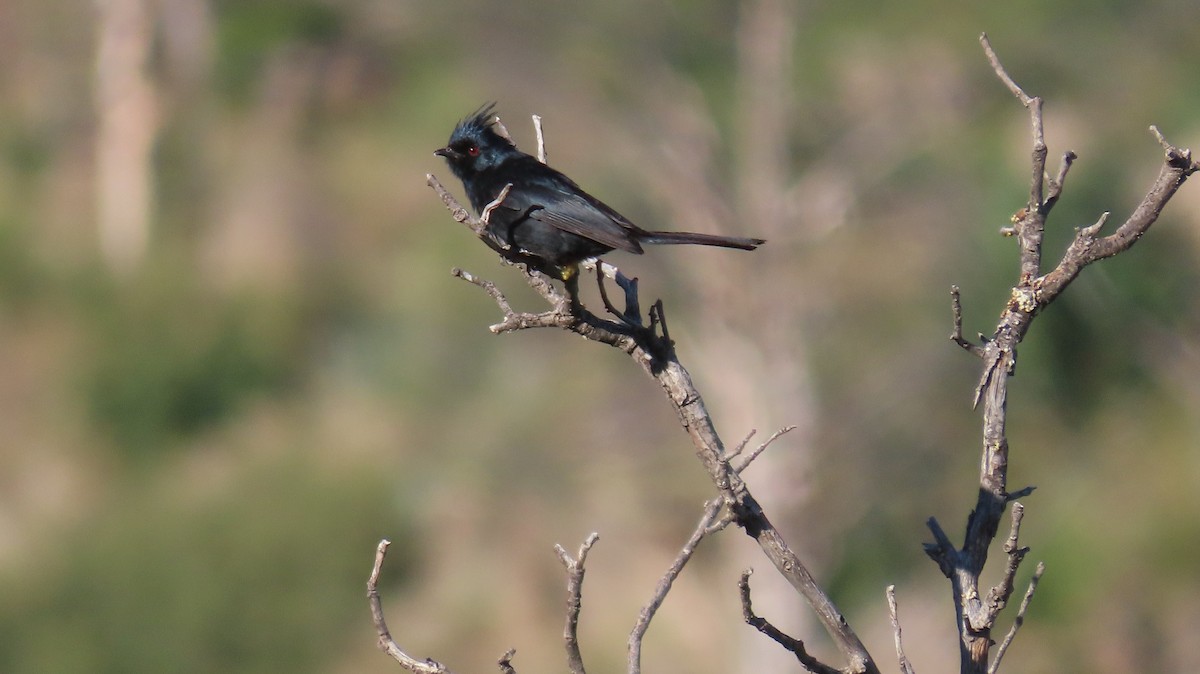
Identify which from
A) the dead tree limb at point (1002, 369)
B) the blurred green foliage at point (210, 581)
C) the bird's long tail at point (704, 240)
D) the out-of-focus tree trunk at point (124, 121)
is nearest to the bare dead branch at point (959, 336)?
the dead tree limb at point (1002, 369)

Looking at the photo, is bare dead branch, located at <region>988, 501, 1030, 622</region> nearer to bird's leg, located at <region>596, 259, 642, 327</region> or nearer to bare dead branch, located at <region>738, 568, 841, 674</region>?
bare dead branch, located at <region>738, 568, 841, 674</region>

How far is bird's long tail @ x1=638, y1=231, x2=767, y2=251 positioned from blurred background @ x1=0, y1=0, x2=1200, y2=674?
6438 mm

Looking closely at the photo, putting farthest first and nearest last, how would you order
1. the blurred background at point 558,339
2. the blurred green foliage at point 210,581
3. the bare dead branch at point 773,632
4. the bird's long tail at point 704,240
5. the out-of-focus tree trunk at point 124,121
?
the out-of-focus tree trunk at point 124,121 → the blurred green foliage at point 210,581 → the blurred background at point 558,339 → the bird's long tail at point 704,240 → the bare dead branch at point 773,632

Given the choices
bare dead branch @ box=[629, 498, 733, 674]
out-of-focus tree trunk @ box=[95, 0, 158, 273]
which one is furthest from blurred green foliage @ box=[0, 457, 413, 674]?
bare dead branch @ box=[629, 498, 733, 674]

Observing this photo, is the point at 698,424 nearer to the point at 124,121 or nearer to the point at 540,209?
the point at 540,209

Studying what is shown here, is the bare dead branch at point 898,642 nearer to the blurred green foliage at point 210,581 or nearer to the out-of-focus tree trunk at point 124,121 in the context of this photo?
the blurred green foliage at point 210,581

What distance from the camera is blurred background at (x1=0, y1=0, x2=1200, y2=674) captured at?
36.9 ft

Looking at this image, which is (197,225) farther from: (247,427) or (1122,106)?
(1122,106)

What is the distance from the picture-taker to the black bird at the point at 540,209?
4383 mm

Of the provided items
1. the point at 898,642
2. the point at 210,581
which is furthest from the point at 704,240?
the point at 210,581

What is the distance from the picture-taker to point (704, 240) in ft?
14.0

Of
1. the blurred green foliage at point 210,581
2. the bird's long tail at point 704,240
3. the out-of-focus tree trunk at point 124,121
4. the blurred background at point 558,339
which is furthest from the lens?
the out-of-focus tree trunk at point 124,121

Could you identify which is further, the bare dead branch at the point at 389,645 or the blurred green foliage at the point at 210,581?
the blurred green foliage at the point at 210,581

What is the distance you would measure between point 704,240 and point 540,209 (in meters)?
0.54
